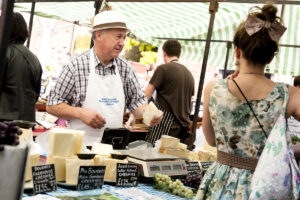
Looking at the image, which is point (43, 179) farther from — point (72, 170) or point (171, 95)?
point (171, 95)

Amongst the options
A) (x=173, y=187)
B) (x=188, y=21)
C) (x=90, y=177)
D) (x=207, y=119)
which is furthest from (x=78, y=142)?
(x=188, y=21)

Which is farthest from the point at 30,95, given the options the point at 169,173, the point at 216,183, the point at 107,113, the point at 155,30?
the point at 155,30

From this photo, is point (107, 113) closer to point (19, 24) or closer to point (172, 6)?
point (19, 24)

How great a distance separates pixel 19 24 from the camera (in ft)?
11.0

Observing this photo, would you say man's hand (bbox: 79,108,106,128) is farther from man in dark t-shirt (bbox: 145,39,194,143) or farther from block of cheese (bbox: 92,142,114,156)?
man in dark t-shirt (bbox: 145,39,194,143)

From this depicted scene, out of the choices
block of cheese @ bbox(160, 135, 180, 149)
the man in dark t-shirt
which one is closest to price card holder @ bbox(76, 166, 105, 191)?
block of cheese @ bbox(160, 135, 180, 149)

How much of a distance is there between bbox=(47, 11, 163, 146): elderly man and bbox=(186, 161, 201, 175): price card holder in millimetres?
453

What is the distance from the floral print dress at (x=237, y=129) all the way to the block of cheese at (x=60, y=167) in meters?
0.64

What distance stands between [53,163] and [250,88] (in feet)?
3.05

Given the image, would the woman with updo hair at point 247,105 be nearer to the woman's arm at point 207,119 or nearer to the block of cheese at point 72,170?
the woman's arm at point 207,119

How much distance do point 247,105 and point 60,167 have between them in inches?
34.7

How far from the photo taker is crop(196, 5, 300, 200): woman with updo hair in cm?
169

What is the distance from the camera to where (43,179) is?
176 centimetres

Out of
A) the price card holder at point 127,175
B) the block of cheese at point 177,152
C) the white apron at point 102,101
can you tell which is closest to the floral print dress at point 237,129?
the price card holder at point 127,175
